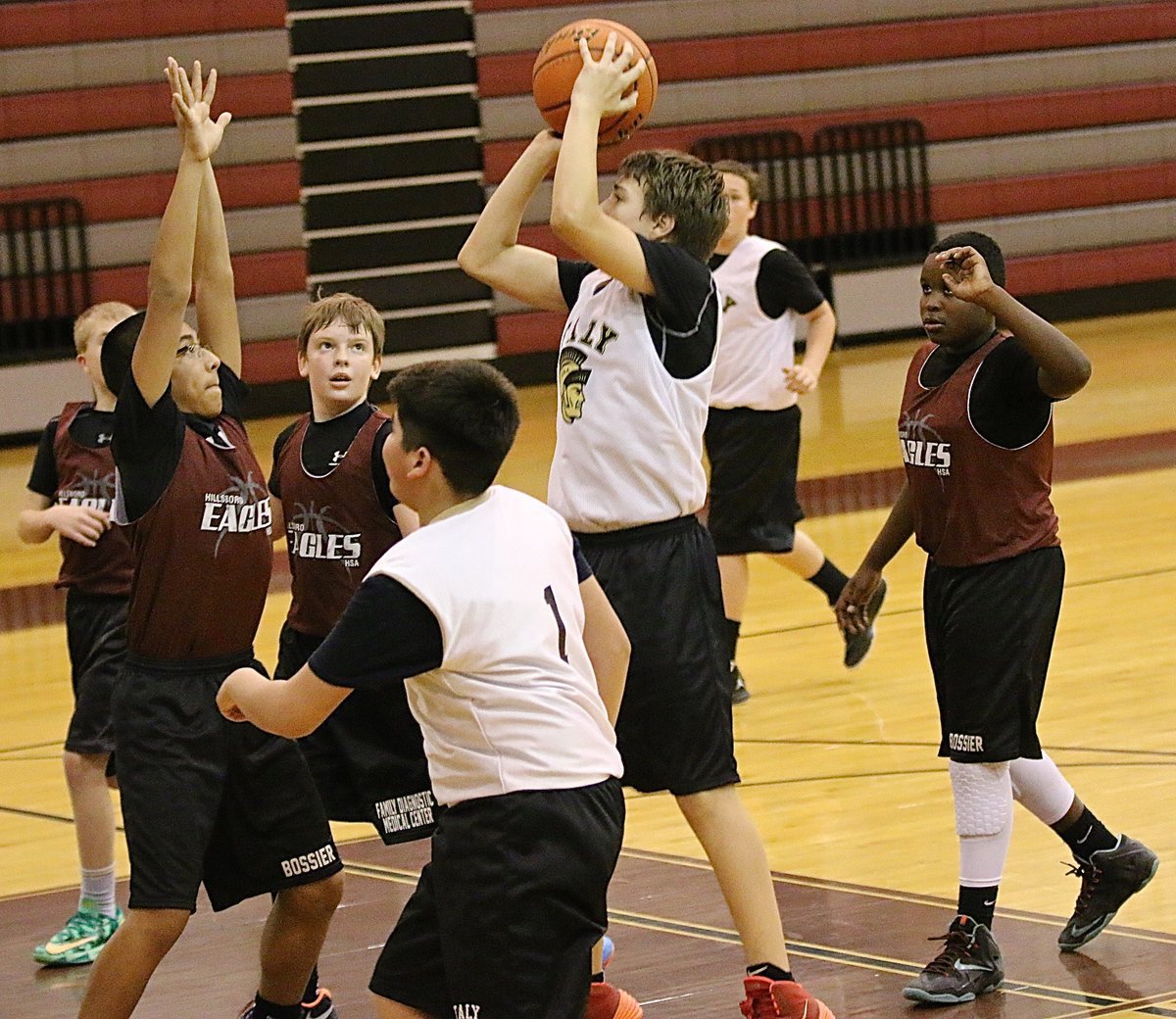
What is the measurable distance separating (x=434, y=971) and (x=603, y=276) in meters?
1.55

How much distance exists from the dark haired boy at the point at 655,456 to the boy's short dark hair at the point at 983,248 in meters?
0.43

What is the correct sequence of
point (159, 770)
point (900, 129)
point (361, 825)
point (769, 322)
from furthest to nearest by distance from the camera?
point (900, 129)
point (769, 322)
point (361, 825)
point (159, 770)

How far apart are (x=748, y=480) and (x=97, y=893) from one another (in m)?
3.01

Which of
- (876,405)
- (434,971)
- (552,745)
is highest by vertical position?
(552,745)

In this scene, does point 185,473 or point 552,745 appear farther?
point 185,473

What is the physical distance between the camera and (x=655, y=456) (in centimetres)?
394

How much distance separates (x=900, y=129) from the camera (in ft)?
55.0

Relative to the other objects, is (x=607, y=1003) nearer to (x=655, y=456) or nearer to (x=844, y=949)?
(x=844, y=949)

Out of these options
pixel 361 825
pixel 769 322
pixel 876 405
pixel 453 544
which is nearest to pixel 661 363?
pixel 453 544

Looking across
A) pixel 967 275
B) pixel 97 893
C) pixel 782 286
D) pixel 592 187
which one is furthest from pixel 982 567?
pixel 782 286

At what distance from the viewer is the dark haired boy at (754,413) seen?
7.12m

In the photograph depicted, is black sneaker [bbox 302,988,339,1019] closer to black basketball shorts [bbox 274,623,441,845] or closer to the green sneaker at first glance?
black basketball shorts [bbox 274,623,441,845]

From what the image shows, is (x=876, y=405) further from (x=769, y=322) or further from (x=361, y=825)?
(x=361, y=825)

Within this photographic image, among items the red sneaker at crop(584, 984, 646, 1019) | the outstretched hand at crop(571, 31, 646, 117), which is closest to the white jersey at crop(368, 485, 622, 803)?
the red sneaker at crop(584, 984, 646, 1019)
